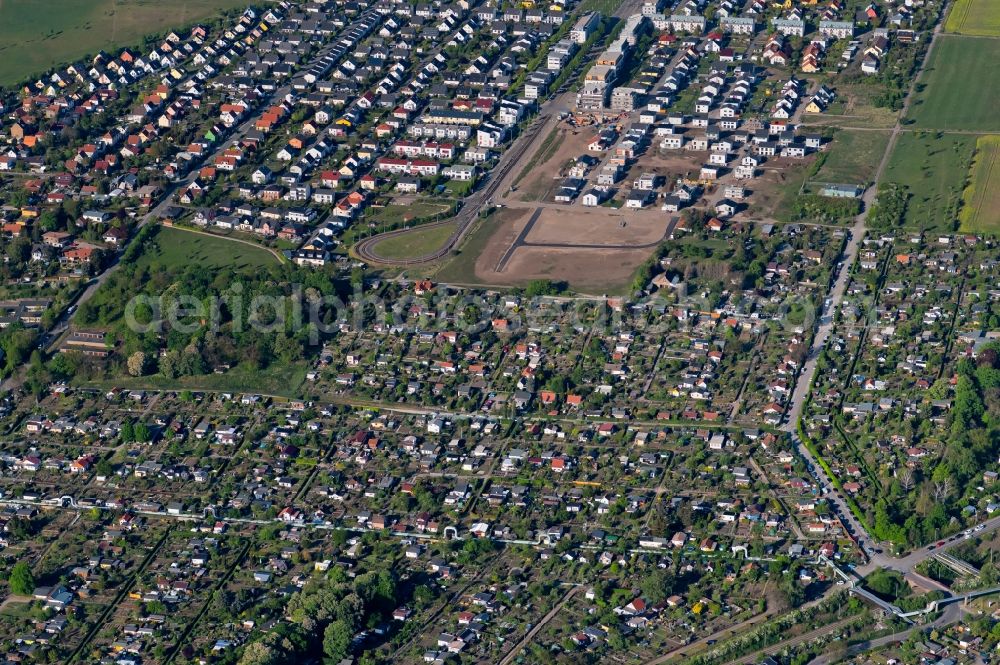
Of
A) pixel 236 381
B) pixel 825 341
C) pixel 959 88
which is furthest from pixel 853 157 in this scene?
pixel 236 381

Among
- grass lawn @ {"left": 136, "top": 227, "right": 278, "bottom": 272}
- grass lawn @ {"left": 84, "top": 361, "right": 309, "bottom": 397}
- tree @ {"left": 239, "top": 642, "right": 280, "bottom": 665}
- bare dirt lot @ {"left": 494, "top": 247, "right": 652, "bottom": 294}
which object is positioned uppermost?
tree @ {"left": 239, "top": 642, "right": 280, "bottom": 665}

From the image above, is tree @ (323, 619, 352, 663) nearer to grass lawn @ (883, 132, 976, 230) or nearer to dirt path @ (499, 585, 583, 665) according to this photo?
dirt path @ (499, 585, 583, 665)

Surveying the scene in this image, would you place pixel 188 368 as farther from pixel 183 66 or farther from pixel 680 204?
pixel 183 66

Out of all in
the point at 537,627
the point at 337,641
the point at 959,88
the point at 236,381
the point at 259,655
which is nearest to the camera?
the point at 259,655

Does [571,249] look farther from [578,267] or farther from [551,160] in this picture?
[551,160]

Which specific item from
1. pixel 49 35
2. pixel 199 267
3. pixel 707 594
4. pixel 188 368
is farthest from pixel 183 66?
pixel 707 594

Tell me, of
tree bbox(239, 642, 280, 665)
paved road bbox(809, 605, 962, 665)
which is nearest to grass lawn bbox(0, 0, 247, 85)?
tree bbox(239, 642, 280, 665)
